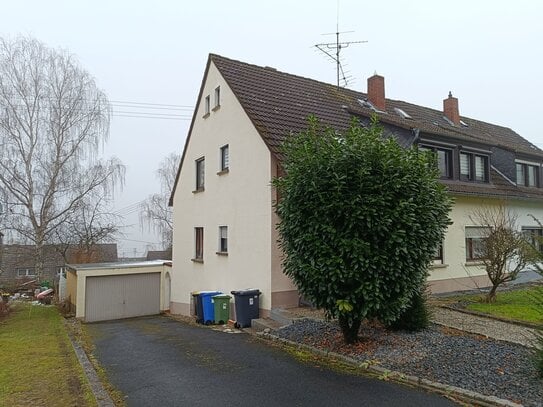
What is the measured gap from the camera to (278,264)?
1184 cm

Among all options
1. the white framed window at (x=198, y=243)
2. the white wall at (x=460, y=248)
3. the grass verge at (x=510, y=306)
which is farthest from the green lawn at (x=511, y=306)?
the white framed window at (x=198, y=243)

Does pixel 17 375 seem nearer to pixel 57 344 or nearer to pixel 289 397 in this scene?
pixel 57 344

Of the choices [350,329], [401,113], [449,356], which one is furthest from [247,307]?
[401,113]

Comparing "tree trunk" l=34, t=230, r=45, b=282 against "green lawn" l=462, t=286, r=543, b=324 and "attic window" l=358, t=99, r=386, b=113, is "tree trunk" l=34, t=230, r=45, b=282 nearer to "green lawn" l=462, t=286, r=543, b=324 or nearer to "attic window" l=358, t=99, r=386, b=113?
"attic window" l=358, t=99, r=386, b=113

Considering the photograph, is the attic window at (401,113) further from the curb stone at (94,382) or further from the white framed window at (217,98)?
the curb stone at (94,382)

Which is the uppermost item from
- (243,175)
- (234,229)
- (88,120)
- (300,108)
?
(88,120)

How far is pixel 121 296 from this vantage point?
21031mm

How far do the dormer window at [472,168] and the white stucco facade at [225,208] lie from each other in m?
8.10

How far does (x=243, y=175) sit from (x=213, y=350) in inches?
247

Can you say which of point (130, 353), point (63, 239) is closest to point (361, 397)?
point (130, 353)

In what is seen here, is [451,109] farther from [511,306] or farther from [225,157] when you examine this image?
[511,306]

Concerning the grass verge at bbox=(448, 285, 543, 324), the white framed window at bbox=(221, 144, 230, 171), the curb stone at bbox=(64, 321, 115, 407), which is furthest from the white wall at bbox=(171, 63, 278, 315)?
the grass verge at bbox=(448, 285, 543, 324)

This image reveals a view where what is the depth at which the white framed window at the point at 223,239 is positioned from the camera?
14930 mm

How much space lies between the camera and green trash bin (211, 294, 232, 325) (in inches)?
530
